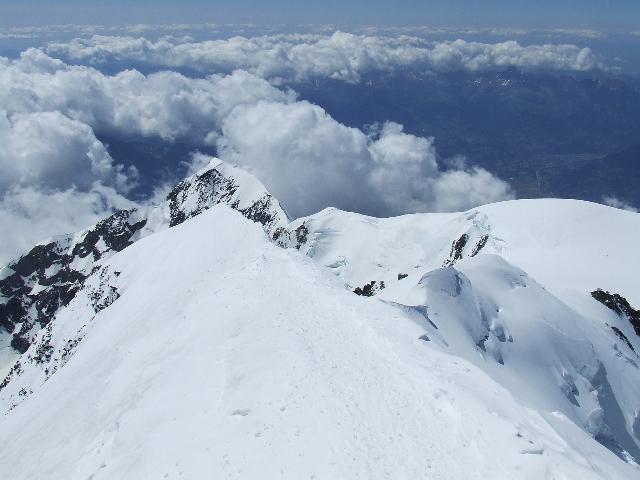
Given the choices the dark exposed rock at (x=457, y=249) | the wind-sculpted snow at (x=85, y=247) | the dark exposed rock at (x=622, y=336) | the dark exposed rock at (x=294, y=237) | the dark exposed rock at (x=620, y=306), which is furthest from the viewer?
the wind-sculpted snow at (x=85, y=247)

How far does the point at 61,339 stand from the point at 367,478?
245 ft

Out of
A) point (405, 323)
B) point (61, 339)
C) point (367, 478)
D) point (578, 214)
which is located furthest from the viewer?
point (578, 214)

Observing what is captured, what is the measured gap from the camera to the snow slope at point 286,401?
19.2 meters

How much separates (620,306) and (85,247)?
601ft

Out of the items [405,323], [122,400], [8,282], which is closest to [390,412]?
[405,323]

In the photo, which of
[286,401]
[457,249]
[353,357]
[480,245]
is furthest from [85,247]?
[286,401]

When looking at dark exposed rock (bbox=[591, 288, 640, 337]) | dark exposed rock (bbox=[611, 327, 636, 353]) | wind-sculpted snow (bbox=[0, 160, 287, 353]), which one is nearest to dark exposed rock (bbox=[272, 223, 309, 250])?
wind-sculpted snow (bbox=[0, 160, 287, 353])

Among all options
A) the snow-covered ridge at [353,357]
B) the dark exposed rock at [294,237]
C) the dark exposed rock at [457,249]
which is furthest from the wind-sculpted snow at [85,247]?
the snow-covered ridge at [353,357]

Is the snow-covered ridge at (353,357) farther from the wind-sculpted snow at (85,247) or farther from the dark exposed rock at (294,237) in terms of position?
the wind-sculpted snow at (85,247)

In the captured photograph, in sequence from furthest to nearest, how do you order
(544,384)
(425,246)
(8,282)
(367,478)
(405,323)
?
(8,282) → (425,246) → (544,384) → (405,323) → (367,478)

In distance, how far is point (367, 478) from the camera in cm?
1777

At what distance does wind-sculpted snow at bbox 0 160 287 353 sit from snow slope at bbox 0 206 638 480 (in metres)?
119

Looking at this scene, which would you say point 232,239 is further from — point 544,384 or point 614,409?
point 614,409

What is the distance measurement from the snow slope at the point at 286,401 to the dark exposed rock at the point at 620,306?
13.2 meters
